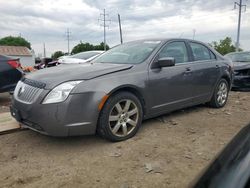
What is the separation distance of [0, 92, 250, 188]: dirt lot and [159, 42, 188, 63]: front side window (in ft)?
3.73

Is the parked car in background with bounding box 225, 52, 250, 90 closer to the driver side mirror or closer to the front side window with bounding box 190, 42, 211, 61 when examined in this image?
the front side window with bounding box 190, 42, 211, 61

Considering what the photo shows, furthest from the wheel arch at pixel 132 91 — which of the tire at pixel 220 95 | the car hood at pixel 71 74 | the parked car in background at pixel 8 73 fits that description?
the parked car in background at pixel 8 73

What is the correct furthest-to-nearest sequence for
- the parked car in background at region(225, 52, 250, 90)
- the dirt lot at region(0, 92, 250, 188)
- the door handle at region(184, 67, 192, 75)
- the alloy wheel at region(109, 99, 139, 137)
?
the parked car in background at region(225, 52, 250, 90) → the door handle at region(184, 67, 192, 75) → the alloy wheel at region(109, 99, 139, 137) → the dirt lot at region(0, 92, 250, 188)

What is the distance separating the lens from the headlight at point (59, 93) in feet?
11.1

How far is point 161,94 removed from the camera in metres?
4.38

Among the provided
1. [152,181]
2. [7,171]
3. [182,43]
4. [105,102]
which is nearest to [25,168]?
[7,171]

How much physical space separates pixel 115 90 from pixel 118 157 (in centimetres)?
89

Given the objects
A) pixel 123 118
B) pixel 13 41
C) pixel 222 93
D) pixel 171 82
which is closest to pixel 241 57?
pixel 222 93

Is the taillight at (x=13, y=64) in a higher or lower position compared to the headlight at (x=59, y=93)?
higher

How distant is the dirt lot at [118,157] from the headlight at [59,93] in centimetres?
70

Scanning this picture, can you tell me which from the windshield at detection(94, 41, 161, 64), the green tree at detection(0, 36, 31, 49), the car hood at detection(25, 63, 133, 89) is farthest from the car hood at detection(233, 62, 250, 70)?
the green tree at detection(0, 36, 31, 49)

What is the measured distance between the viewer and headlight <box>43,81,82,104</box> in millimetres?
3379

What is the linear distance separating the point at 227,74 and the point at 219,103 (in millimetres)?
650

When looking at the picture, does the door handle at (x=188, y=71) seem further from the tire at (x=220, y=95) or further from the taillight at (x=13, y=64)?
the taillight at (x=13, y=64)
